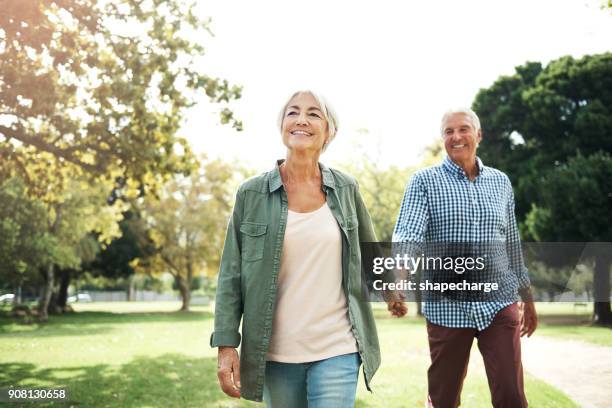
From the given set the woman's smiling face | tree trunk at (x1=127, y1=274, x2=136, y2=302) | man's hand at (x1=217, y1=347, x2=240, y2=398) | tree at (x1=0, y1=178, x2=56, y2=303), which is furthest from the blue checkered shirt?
tree trunk at (x1=127, y1=274, x2=136, y2=302)

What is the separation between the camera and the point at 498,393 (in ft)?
13.9

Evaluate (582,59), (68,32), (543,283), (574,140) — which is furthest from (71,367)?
(582,59)

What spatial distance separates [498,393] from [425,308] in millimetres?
725

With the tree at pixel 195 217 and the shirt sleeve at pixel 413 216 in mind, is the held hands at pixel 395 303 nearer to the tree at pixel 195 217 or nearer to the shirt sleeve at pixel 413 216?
the shirt sleeve at pixel 413 216

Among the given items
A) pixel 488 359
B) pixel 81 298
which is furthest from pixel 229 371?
pixel 81 298

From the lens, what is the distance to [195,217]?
138 ft

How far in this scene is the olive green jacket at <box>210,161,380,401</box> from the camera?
3338 millimetres

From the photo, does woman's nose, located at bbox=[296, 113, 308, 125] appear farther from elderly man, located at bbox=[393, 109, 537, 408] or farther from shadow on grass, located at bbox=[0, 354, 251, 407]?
shadow on grass, located at bbox=[0, 354, 251, 407]

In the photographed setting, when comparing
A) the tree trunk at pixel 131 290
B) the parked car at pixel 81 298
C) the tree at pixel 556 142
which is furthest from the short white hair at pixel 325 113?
the tree trunk at pixel 131 290

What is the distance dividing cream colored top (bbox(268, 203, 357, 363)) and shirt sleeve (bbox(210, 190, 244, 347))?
21 cm

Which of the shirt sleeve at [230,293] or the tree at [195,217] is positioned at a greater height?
the tree at [195,217]

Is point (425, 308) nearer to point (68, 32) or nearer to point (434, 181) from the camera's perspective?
point (434, 181)

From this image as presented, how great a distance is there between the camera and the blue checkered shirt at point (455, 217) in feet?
14.4

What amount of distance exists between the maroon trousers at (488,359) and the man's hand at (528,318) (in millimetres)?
388
